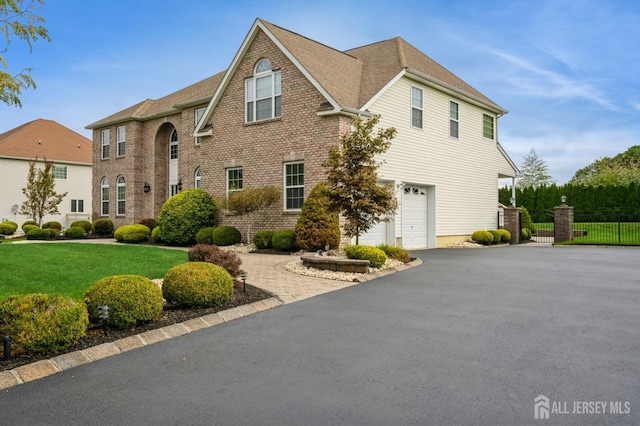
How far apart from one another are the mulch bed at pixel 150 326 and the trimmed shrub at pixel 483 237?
14.8m

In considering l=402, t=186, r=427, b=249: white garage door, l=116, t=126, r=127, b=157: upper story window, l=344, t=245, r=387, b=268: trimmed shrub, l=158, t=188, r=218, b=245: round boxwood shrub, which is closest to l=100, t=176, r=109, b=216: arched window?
l=116, t=126, r=127, b=157: upper story window

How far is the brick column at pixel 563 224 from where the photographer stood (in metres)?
21.2

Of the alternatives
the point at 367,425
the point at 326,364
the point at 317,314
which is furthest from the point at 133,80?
the point at 367,425

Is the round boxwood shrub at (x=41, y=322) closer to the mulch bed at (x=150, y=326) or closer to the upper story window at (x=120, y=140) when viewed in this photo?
the mulch bed at (x=150, y=326)

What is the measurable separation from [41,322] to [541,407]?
490cm

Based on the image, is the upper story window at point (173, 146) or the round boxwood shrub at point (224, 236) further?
the upper story window at point (173, 146)

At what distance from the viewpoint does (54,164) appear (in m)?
37.1

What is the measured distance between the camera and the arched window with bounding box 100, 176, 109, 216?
29.2 m

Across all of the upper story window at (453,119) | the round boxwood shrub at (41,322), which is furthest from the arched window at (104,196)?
the round boxwood shrub at (41,322)

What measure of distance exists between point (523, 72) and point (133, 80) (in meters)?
17.1

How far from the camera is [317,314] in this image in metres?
7.02

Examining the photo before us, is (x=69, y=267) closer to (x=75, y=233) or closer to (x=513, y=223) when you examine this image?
(x=75, y=233)

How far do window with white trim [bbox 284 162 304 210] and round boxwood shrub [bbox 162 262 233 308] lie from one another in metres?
9.38
